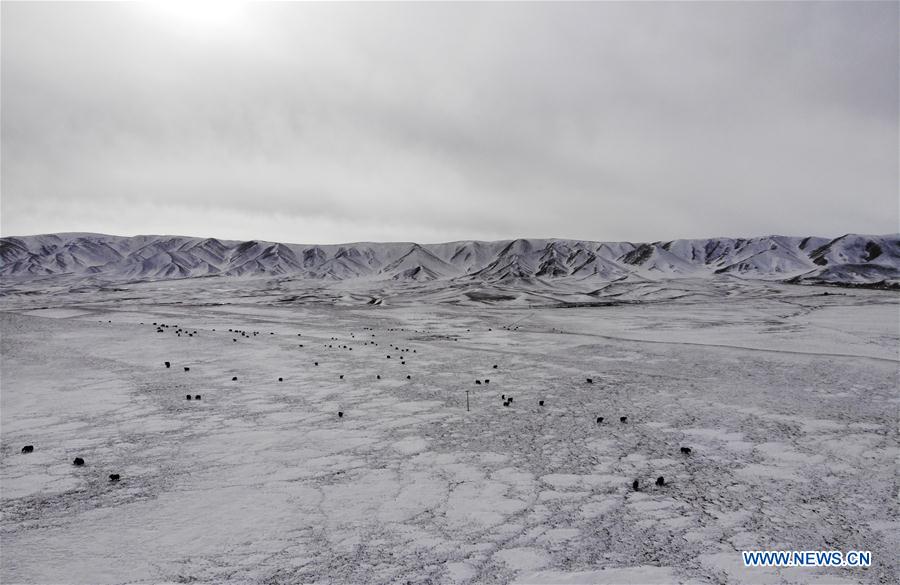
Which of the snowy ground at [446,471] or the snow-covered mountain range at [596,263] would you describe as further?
the snow-covered mountain range at [596,263]

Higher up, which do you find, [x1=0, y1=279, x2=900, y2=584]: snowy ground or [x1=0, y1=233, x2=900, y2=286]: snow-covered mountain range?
[x1=0, y1=233, x2=900, y2=286]: snow-covered mountain range

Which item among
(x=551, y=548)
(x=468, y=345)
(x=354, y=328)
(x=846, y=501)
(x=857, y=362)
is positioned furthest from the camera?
(x=354, y=328)

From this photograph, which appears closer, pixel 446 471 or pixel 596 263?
pixel 446 471

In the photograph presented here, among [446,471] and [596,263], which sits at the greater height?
[596,263]

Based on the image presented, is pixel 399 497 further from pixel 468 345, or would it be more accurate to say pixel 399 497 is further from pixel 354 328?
pixel 354 328

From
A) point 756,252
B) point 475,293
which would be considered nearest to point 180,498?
point 475,293

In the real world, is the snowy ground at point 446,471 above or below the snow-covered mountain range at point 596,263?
below

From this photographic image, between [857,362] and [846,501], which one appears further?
[857,362]

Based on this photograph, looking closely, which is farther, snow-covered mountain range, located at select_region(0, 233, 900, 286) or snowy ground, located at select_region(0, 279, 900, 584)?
snow-covered mountain range, located at select_region(0, 233, 900, 286)
